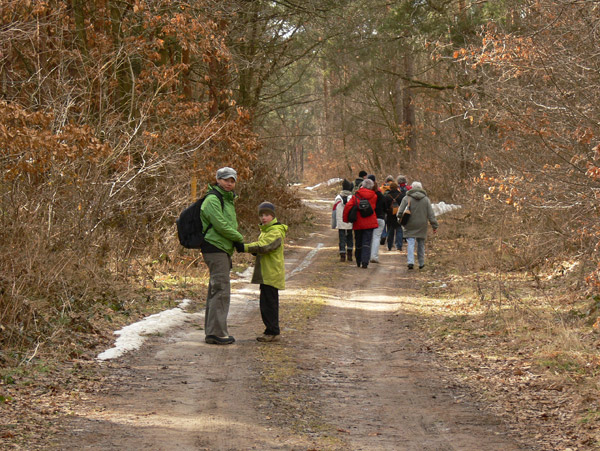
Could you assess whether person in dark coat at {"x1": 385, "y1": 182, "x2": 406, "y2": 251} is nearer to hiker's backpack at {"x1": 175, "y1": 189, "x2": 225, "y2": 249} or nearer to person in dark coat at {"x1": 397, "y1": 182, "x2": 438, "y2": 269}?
person in dark coat at {"x1": 397, "y1": 182, "x2": 438, "y2": 269}

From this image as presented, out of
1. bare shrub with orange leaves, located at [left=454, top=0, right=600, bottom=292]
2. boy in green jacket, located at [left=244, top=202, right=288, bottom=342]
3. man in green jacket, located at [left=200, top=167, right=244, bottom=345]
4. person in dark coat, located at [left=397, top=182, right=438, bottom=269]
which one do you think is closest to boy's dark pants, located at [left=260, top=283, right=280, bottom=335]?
boy in green jacket, located at [left=244, top=202, right=288, bottom=342]

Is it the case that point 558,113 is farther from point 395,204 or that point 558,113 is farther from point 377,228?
point 395,204

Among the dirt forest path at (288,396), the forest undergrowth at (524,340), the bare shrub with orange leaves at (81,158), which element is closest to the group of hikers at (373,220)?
the forest undergrowth at (524,340)

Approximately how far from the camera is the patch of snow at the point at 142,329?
27.6 ft

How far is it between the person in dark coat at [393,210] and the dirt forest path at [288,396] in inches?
335

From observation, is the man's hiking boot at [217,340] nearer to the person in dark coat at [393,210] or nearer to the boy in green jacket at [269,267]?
the boy in green jacket at [269,267]

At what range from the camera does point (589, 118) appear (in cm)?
995

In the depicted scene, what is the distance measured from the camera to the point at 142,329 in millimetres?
9531

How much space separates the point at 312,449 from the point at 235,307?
662 cm

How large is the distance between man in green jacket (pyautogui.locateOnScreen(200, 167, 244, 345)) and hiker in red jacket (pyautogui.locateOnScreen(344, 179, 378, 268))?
8109mm

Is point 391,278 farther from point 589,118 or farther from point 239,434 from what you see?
point 239,434

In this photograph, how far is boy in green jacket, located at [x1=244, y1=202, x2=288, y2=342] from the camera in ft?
29.8

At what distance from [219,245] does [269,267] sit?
2.47 feet

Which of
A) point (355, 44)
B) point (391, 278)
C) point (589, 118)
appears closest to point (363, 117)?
point (355, 44)
